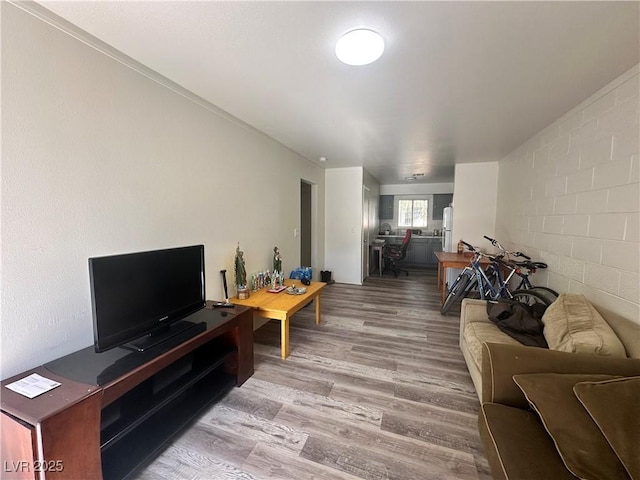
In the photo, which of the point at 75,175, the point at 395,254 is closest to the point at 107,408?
the point at 75,175

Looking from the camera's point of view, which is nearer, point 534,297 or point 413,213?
point 534,297

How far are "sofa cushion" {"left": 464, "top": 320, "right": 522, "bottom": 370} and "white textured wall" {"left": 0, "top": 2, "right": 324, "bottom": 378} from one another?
2.37 m

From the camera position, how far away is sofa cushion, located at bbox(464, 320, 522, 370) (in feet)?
6.49

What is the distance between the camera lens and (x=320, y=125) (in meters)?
2.83

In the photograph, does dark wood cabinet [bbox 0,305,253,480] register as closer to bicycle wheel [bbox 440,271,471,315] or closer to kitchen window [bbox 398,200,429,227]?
bicycle wheel [bbox 440,271,471,315]

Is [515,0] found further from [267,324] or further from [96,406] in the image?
[267,324]

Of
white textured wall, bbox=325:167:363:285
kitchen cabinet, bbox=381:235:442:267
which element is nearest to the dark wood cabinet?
white textured wall, bbox=325:167:363:285

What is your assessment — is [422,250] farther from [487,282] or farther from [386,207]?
[487,282]

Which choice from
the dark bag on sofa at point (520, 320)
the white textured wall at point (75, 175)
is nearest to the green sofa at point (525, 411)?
the dark bag on sofa at point (520, 320)

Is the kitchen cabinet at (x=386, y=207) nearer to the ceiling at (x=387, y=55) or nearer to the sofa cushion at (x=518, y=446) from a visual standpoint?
the ceiling at (x=387, y=55)

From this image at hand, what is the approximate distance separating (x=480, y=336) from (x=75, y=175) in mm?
2957

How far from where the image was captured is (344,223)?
527 cm

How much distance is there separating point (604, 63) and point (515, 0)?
1.05 meters

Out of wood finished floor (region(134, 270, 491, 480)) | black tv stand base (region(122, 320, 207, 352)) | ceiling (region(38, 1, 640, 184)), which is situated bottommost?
wood finished floor (region(134, 270, 491, 480))
